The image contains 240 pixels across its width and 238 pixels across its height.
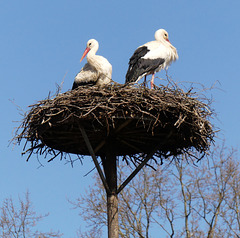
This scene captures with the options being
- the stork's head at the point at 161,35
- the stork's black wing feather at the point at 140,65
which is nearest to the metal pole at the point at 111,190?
the stork's black wing feather at the point at 140,65

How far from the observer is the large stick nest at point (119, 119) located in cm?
962

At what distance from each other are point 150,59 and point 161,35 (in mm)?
1347

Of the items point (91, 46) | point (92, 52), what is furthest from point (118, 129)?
point (91, 46)

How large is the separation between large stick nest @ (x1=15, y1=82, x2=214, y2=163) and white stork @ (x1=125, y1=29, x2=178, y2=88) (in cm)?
224

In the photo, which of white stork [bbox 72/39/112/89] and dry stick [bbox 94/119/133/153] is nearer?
dry stick [bbox 94/119/133/153]

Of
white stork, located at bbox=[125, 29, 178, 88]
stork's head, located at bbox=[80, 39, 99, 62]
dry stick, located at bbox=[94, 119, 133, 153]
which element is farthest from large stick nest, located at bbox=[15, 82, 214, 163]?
stork's head, located at bbox=[80, 39, 99, 62]

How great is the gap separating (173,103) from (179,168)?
10582 mm

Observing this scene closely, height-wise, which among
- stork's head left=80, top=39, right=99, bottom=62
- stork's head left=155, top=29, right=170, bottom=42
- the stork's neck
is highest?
stork's head left=155, top=29, right=170, bottom=42

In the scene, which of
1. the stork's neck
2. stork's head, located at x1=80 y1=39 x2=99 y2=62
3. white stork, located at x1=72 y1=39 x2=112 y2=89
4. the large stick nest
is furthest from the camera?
stork's head, located at x1=80 y1=39 x2=99 y2=62

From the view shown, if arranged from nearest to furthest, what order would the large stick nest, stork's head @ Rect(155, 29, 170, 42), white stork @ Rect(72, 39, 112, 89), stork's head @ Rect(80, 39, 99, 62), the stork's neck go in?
the large stick nest, white stork @ Rect(72, 39, 112, 89), the stork's neck, stork's head @ Rect(80, 39, 99, 62), stork's head @ Rect(155, 29, 170, 42)

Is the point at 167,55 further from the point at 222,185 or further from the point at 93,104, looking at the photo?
the point at 222,185

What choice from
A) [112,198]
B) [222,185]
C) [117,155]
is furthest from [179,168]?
[112,198]

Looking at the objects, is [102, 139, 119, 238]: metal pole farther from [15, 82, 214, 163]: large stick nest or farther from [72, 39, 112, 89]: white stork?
[72, 39, 112, 89]: white stork

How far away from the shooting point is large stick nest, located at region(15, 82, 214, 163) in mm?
9625
